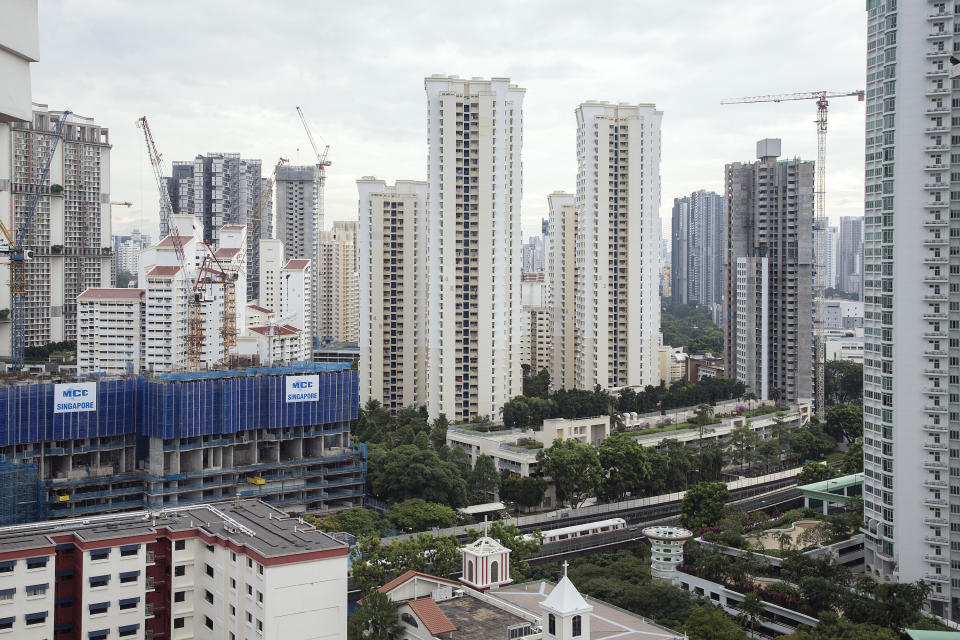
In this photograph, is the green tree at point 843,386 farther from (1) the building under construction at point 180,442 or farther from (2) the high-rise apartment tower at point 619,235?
(1) the building under construction at point 180,442

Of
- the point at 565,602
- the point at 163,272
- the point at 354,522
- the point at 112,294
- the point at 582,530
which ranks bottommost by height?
the point at 582,530

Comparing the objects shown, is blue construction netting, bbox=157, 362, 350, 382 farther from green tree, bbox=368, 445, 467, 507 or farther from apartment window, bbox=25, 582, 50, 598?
apartment window, bbox=25, 582, 50, 598

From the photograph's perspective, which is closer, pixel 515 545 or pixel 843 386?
pixel 515 545

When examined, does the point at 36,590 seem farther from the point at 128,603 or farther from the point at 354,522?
the point at 354,522

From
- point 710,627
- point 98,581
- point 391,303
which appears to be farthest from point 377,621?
point 391,303

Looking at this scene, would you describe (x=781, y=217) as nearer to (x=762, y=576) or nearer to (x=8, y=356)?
(x=762, y=576)

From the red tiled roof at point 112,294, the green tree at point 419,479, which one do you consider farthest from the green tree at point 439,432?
the red tiled roof at point 112,294

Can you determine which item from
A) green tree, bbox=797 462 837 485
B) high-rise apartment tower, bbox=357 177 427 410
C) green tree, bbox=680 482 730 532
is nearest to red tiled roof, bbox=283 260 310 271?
high-rise apartment tower, bbox=357 177 427 410
